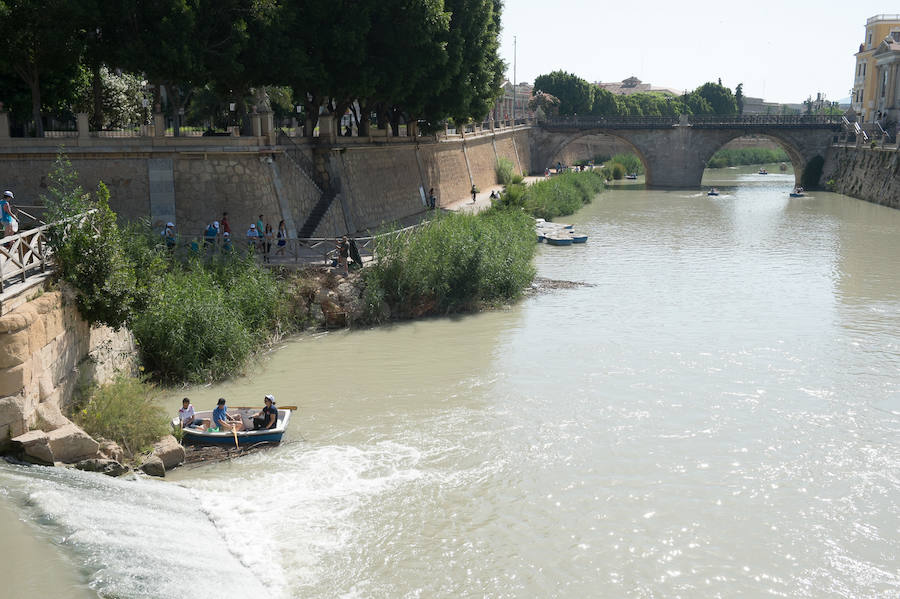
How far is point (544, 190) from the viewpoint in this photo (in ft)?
154

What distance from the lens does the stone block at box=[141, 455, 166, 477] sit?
13.2 m

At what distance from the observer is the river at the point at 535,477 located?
10.9 meters

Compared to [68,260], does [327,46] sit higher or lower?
higher

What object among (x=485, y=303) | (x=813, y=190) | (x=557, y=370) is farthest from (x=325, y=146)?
(x=813, y=190)

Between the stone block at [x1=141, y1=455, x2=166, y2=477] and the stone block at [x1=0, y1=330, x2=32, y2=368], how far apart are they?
2459 millimetres

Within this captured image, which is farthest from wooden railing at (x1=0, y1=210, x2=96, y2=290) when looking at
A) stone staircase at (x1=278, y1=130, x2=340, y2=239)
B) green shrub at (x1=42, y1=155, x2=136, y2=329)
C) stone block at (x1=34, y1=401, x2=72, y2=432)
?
stone staircase at (x1=278, y1=130, x2=340, y2=239)

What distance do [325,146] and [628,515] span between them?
67.8 ft

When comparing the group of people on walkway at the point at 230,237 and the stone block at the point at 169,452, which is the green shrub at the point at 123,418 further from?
the group of people on walkway at the point at 230,237

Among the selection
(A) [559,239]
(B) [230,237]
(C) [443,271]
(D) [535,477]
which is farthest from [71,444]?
(A) [559,239]

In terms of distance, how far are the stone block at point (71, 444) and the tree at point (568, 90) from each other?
90.8m

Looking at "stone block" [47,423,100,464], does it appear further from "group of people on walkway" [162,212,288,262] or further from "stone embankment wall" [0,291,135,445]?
"group of people on walkway" [162,212,288,262]

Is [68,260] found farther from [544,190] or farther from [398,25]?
[544,190]

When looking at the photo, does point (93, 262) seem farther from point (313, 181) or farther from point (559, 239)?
point (559, 239)

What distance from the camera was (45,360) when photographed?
43.6ft
